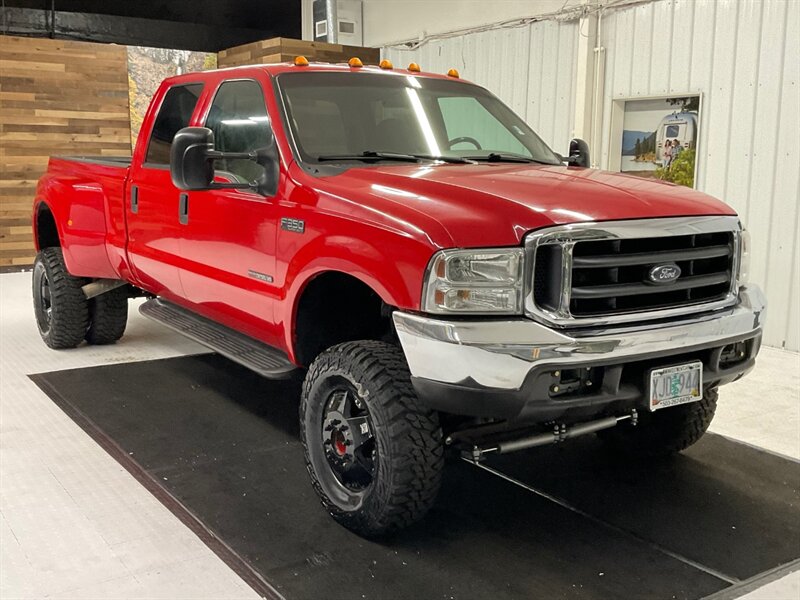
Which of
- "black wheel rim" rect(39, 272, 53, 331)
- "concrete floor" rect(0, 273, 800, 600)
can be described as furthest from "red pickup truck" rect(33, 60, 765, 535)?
"black wheel rim" rect(39, 272, 53, 331)

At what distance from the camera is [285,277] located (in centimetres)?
329

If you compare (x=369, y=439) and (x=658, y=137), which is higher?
(x=658, y=137)

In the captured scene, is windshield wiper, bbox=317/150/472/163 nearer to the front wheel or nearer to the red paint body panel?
the red paint body panel

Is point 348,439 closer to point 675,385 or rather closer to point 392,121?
point 675,385

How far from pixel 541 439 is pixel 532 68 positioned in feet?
18.7

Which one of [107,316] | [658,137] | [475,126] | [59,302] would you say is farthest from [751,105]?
[59,302]

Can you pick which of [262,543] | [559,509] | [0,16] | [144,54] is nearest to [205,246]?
[262,543]

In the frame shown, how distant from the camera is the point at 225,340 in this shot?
3.88 meters

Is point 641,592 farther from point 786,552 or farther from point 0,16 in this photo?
point 0,16

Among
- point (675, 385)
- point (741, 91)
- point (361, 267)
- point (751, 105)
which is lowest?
point (675, 385)

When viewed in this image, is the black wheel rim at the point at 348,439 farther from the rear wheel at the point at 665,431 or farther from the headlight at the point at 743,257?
the headlight at the point at 743,257

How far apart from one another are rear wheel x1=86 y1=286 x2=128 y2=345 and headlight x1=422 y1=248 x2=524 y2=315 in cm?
359

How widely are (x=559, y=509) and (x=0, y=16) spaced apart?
11.6 m

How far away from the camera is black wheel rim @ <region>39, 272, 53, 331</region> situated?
568cm
